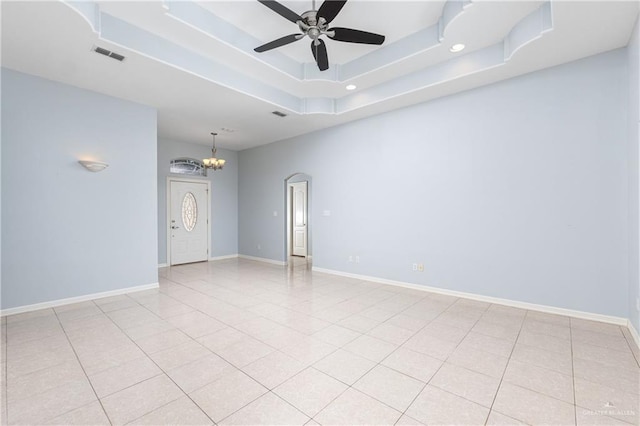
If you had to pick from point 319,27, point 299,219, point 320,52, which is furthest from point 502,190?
point 299,219

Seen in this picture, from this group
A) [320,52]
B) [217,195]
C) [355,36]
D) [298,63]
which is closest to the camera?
[355,36]

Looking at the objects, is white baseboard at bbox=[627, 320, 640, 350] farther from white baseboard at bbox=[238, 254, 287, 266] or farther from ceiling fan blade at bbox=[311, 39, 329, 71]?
white baseboard at bbox=[238, 254, 287, 266]

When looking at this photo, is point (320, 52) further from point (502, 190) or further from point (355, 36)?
point (502, 190)

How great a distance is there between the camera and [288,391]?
213 cm

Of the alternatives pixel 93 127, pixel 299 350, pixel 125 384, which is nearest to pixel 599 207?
pixel 299 350

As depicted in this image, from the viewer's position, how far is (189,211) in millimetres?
7598

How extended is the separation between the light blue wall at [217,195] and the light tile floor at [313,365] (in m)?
3.43

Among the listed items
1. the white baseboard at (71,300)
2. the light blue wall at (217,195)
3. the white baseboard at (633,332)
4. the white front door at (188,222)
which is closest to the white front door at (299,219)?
the light blue wall at (217,195)

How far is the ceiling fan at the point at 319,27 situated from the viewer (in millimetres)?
2580

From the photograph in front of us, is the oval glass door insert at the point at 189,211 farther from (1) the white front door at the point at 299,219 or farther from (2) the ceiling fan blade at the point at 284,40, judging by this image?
(2) the ceiling fan blade at the point at 284,40

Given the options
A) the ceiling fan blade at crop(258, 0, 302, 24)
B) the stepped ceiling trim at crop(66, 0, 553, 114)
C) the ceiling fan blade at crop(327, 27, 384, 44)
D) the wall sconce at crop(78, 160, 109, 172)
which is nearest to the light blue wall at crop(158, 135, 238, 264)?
the wall sconce at crop(78, 160, 109, 172)

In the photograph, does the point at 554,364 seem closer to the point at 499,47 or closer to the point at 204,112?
the point at 499,47

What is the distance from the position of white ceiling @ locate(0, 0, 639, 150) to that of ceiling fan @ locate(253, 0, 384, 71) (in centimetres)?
49

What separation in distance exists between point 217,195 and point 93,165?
3.89m
